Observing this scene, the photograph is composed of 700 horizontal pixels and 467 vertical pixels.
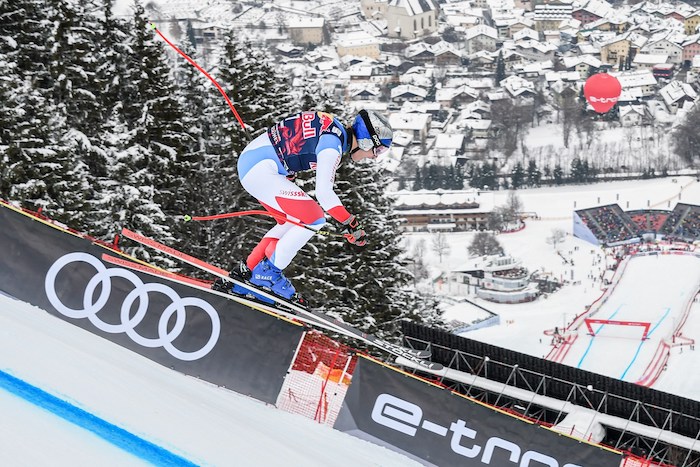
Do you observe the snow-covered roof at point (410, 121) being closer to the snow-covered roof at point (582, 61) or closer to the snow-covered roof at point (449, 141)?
the snow-covered roof at point (449, 141)

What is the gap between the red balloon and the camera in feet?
138

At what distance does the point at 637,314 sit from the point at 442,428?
127 ft

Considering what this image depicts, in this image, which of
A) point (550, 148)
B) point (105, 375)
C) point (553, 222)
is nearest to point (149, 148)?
point (105, 375)

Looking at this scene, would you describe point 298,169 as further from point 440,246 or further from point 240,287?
point 440,246

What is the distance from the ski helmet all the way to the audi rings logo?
1713mm

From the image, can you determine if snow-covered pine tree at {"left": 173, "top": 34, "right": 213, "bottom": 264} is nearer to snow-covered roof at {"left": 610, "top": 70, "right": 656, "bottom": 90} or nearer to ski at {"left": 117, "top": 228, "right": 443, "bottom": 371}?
ski at {"left": 117, "top": 228, "right": 443, "bottom": 371}

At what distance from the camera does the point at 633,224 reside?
226 feet

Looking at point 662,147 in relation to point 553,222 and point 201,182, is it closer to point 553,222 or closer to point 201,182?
point 553,222

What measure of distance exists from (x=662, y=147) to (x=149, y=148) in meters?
80.3

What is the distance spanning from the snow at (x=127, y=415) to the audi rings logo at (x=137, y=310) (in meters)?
0.13

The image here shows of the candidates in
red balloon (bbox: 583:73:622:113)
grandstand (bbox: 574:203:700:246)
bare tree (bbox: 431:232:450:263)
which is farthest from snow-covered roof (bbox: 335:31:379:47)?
red balloon (bbox: 583:73:622:113)

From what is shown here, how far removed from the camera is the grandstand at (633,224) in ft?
218

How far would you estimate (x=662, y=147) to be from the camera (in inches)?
3477

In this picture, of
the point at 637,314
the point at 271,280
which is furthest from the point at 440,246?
the point at 271,280
